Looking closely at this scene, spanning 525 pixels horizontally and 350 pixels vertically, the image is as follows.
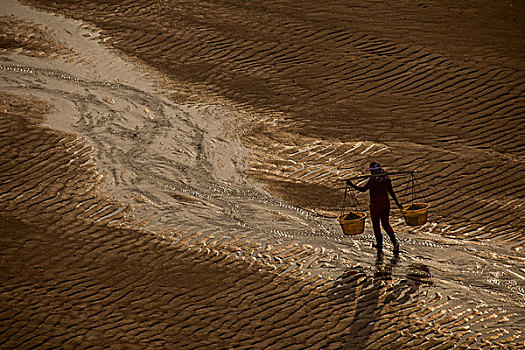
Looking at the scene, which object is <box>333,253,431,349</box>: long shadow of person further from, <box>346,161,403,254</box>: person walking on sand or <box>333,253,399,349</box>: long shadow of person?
<box>346,161,403,254</box>: person walking on sand

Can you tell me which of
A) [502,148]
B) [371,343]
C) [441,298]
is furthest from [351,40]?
[371,343]

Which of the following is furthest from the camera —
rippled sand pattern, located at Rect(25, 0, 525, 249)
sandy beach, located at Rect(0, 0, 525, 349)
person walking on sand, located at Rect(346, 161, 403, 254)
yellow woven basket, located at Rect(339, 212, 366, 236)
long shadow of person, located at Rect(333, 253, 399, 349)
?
rippled sand pattern, located at Rect(25, 0, 525, 249)

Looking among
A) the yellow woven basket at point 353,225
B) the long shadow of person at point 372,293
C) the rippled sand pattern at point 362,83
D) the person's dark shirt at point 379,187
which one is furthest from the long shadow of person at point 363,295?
the rippled sand pattern at point 362,83

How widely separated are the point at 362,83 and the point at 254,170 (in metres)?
3.93

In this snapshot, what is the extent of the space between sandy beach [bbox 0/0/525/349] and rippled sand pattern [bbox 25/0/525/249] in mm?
50

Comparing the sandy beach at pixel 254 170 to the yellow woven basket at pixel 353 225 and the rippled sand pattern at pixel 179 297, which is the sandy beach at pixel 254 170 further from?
the yellow woven basket at pixel 353 225

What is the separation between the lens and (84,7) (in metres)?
18.9

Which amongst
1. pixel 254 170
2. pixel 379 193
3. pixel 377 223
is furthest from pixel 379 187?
pixel 254 170

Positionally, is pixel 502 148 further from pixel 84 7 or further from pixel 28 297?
pixel 84 7

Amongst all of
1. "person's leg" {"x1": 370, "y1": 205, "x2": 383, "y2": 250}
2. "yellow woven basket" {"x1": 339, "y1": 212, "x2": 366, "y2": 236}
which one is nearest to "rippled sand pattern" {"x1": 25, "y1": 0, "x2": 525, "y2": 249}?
"person's leg" {"x1": 370, "y1": 205, "x2": 383, "y2": 250}

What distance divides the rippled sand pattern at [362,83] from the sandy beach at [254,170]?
5cm

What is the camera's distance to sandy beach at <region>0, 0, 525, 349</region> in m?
8.59

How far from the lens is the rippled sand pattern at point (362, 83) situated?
12148 mm

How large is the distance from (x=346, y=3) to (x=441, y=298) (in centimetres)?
1135
